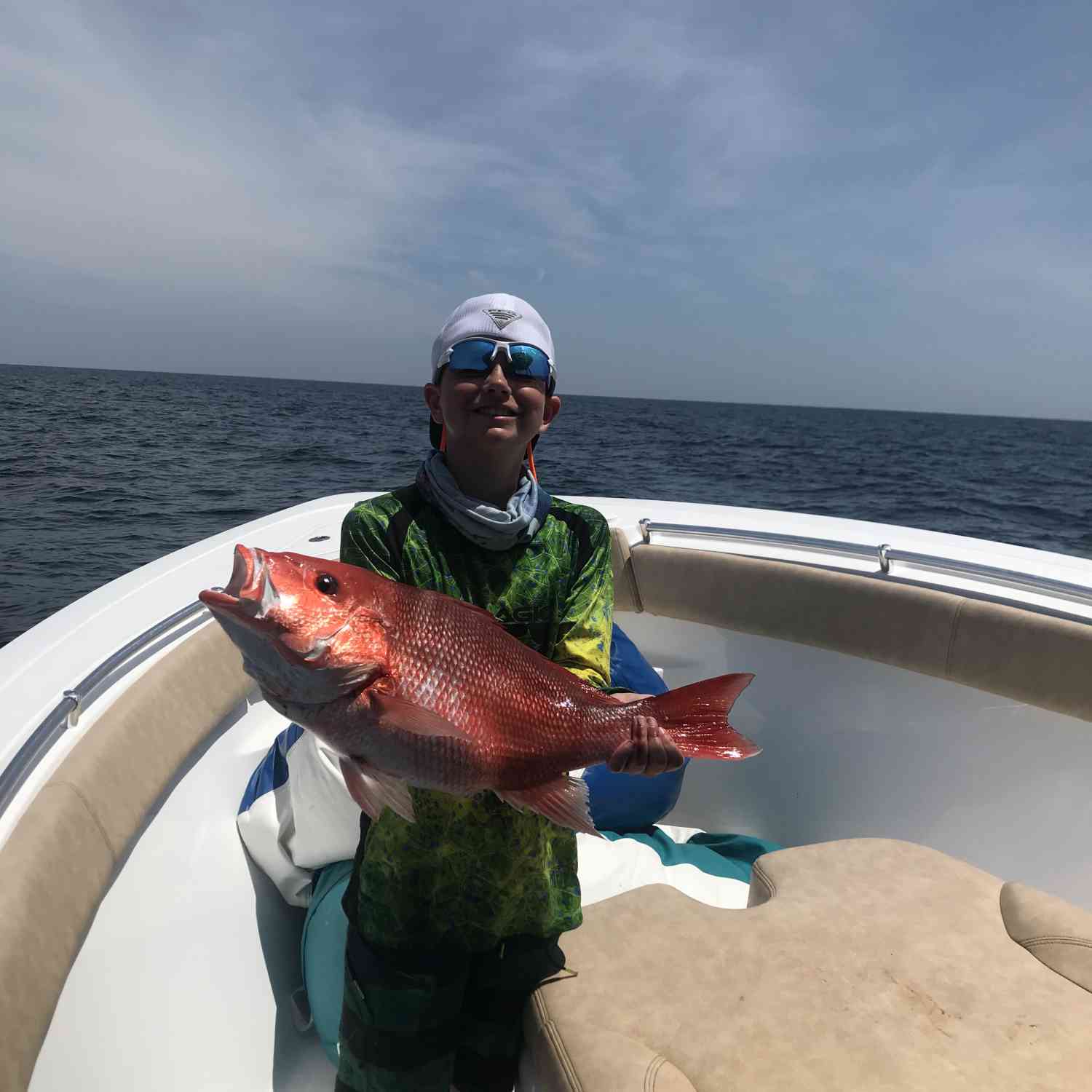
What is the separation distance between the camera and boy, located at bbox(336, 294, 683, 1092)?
64.9 inches

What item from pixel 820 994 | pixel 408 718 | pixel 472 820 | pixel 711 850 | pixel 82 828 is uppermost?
pixel 408 718

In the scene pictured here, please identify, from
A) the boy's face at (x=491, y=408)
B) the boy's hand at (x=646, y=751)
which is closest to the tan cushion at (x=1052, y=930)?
the boy's hand at (x=646, y=751)

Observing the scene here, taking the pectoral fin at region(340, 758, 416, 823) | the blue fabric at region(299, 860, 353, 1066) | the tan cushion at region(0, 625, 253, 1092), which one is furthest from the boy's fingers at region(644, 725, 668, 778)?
the blue fabric at region(299, 860, 353, 1066)

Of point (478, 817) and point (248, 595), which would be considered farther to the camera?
point (478, 817)

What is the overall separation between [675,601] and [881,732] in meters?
1.04

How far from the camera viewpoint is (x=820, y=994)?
1851 millimetres

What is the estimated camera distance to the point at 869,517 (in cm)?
1870

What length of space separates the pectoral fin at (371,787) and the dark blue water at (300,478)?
8626 mm

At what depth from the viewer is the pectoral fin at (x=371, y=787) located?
49.5 inches

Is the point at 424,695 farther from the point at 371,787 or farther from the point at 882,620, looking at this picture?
the point at 882,620

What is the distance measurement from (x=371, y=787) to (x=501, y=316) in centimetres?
104

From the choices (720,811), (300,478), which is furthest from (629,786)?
(300,478)

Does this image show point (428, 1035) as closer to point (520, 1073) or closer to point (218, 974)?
point (520, 1073)

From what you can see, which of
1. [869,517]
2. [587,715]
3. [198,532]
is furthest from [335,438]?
[587,715]
